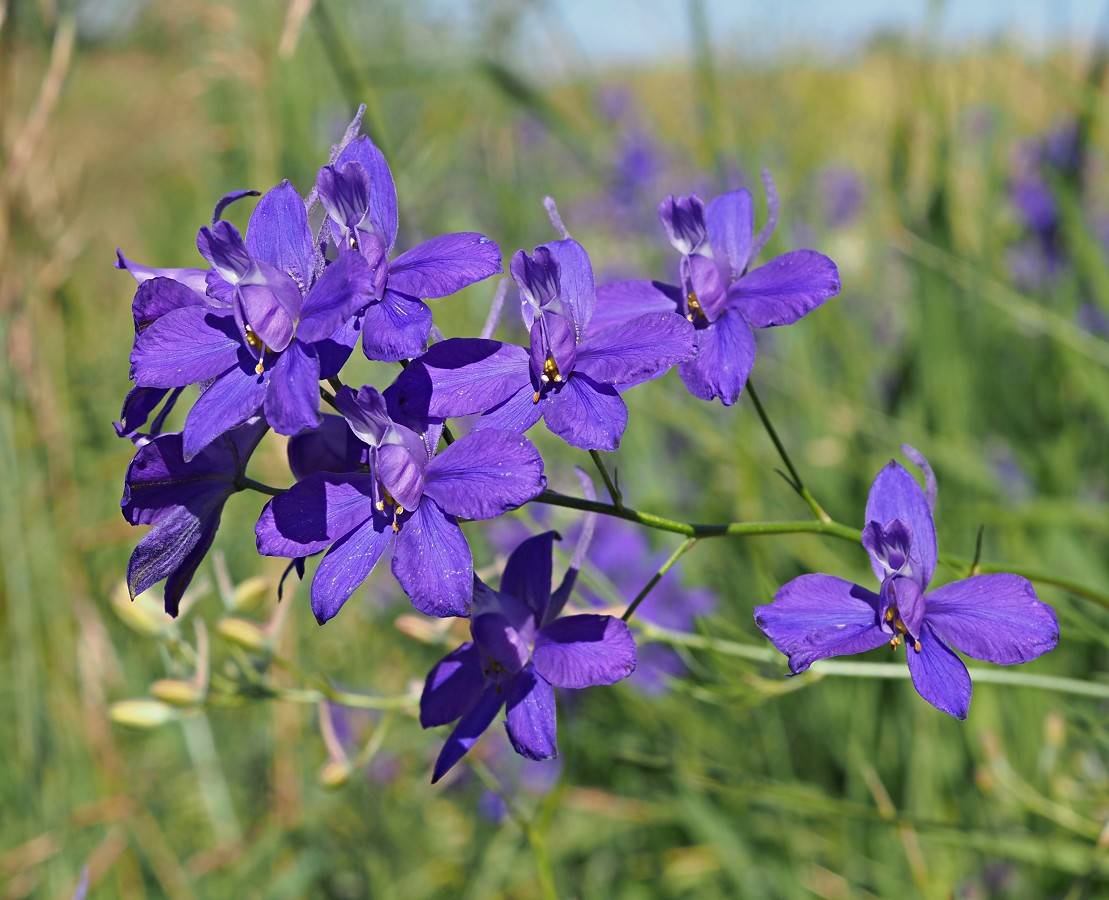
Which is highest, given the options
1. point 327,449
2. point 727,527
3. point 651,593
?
point 327,449

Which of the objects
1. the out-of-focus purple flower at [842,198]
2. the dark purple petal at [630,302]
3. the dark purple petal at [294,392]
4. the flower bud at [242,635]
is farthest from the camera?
the out-of-focus purple flower at [842,198]

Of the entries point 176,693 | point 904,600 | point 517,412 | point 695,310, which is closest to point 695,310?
point 695,310

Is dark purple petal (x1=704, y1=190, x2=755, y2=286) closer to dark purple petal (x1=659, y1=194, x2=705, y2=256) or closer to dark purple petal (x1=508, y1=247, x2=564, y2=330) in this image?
dark purple petal (x1=659, y1=194, x2=705, y2=256)

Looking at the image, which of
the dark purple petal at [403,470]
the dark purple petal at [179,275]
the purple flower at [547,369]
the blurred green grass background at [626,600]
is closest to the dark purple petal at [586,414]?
the purple flower at [547,369]

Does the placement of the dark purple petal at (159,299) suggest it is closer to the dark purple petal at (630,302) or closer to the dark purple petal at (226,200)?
the dark purple petal at (226,200)

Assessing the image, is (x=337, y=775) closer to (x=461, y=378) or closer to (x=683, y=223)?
(x=461, y=378)

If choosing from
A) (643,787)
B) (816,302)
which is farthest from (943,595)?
(643,787)
